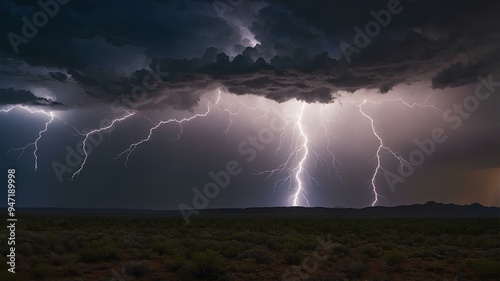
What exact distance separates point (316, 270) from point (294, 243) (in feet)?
19.6

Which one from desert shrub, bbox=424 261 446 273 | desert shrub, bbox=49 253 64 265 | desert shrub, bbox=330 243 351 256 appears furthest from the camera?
desert shrub, bbox=330 243 351 256

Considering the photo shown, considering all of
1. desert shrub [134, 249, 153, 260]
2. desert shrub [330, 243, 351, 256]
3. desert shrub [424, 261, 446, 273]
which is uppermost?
desert shrub [134, 249, 153, 260]

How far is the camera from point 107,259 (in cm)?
1731

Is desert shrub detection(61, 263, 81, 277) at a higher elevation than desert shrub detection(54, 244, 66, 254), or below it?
below

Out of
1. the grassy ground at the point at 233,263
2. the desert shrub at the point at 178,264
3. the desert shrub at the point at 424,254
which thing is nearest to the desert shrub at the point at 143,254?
the grassy ground at the point at 233,263

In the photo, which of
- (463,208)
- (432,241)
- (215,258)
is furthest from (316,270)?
(463,208)

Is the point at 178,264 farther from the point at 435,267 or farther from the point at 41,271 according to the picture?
the point at 435,267

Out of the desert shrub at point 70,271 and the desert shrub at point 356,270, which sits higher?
the desert shrub at point 70,271

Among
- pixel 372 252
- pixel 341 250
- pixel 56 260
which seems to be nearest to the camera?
pixel 56 260

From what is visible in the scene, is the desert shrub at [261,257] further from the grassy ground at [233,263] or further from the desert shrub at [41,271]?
the desert shrub at [41,271]

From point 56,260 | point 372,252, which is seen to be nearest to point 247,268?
point 56,260

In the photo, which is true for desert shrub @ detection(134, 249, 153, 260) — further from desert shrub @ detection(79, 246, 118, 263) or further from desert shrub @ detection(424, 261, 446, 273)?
desert shrub @ detection(424, 261, 446, 273)

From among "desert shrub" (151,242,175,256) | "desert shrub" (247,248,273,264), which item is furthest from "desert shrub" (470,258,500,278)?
"desert shrub" (151,242,175,256)

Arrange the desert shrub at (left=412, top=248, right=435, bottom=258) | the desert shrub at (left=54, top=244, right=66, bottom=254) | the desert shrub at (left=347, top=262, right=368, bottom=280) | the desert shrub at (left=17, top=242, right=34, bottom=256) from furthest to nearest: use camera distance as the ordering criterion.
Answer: the desert shrub at (left=412, top=248, right=435, bottom=258), the desert shrub at (left=54, top=244, right=66, bottom=254), the desert shrub at (left=17, top=242, right=34, bottom=256), the desert shrub at (left=347, top=262, right=368, bottom=280)
